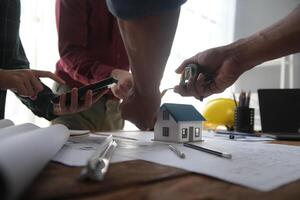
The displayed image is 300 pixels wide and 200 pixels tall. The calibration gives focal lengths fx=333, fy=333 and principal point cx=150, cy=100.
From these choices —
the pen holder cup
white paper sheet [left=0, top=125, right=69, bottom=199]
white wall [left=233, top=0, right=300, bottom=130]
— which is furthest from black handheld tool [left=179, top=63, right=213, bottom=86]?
white wall [left=233, top=0, right=300, bottom=130]

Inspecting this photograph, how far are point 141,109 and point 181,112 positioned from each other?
10 cm

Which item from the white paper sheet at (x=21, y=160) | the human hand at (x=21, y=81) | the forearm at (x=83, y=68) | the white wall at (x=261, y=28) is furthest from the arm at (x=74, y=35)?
the white wall at (x=261, y=28)

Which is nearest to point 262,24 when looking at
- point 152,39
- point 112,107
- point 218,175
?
point 112,107

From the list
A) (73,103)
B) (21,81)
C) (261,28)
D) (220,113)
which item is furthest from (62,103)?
(261,28)

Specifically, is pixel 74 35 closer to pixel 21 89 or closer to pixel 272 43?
pixel 21 89

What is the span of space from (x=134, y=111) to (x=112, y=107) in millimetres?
410

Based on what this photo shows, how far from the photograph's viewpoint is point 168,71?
84.6 inches

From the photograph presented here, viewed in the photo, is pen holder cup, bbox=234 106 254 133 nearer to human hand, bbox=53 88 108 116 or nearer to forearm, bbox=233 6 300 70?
forearm, bbox=233 6 300 70

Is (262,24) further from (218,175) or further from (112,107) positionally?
(218,175)

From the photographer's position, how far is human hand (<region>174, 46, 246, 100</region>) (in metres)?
0.89

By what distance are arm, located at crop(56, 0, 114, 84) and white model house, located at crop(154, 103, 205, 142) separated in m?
0.43

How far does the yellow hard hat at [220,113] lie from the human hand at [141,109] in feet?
2.15

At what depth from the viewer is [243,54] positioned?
833mm

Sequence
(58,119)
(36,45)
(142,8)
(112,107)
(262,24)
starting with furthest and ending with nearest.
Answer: (262,24), (36,45), (112,107), (58,119), (142,8)
